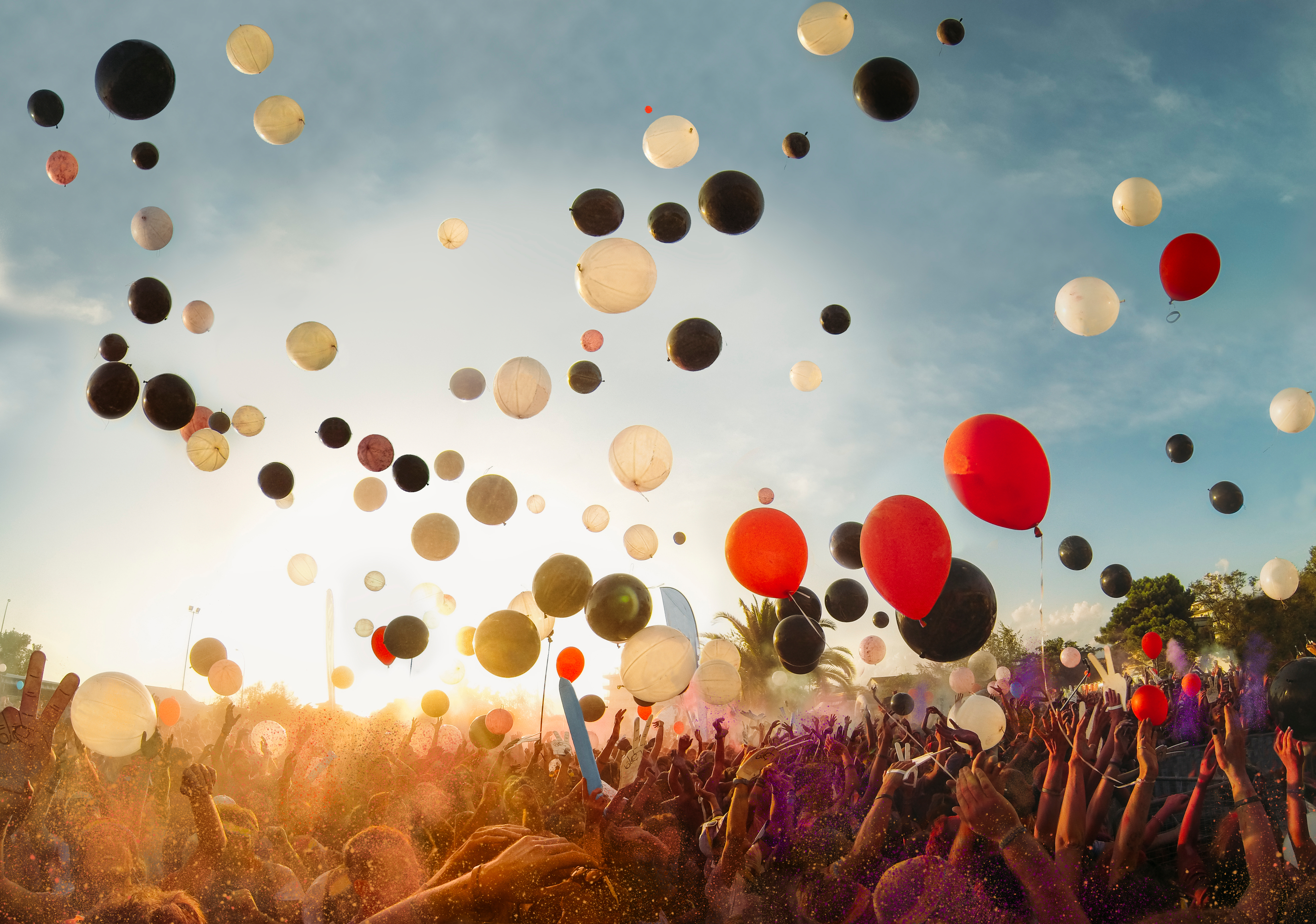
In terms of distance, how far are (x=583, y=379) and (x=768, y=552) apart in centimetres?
301

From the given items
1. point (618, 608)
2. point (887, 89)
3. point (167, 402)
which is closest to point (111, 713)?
point (167, 402)

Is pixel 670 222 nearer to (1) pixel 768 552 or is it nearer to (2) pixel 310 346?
(1) pixel 768 552

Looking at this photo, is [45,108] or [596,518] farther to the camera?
[596,518]

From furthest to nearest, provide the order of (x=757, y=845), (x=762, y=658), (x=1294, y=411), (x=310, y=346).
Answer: (x=762, y=658)
(x=1294, y=411)
(x=310, y=346)
(x=757, y=845)

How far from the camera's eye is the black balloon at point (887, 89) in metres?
6.28

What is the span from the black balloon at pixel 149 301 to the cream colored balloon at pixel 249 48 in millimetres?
2440

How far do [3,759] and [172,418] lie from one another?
12.9ft

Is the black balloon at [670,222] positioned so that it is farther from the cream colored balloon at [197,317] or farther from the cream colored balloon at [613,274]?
the cream colored balloon at [197,317]

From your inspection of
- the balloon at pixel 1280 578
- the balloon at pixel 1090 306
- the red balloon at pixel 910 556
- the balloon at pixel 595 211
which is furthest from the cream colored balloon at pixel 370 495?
the balloon at pixel 1280 578

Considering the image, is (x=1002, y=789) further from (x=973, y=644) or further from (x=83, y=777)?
(x=83, y=777)

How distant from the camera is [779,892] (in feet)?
11.0

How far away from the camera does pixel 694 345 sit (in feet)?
Result: 22.7

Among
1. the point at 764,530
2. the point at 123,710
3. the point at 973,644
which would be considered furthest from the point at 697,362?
the point at 123,710

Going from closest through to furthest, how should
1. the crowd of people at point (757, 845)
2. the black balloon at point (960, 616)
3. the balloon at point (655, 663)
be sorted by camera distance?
the crowd of people at point (757, 845) → the black balloon at point (960, 616) → the balloon at point (655, 663)
